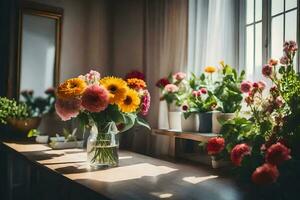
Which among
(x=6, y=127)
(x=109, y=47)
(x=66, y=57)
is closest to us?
(x=6, y=127)

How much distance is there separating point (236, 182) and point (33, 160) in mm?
1004

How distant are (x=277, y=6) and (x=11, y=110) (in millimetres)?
2013

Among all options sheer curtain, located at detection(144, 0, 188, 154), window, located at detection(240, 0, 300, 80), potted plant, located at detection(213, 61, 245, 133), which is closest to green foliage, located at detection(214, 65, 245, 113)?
potted plant, located at detection(213, 61, 245, 133)

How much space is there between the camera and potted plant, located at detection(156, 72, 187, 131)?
80.0 inches

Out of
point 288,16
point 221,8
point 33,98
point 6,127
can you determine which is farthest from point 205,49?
point 6,127

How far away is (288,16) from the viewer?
180 cm

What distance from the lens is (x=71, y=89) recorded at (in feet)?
4.78

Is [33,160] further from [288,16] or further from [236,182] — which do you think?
[288,16]

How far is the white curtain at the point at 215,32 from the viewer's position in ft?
6.79

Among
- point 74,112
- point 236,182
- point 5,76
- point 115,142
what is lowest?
point 236,182

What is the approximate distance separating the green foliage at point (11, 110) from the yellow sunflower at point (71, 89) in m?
1.14

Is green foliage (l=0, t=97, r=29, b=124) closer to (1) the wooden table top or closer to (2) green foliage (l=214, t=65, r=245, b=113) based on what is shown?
(1) the wooden table top

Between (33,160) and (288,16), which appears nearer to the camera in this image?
(33,160)

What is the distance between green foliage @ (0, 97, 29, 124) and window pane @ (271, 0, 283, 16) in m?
1.91
